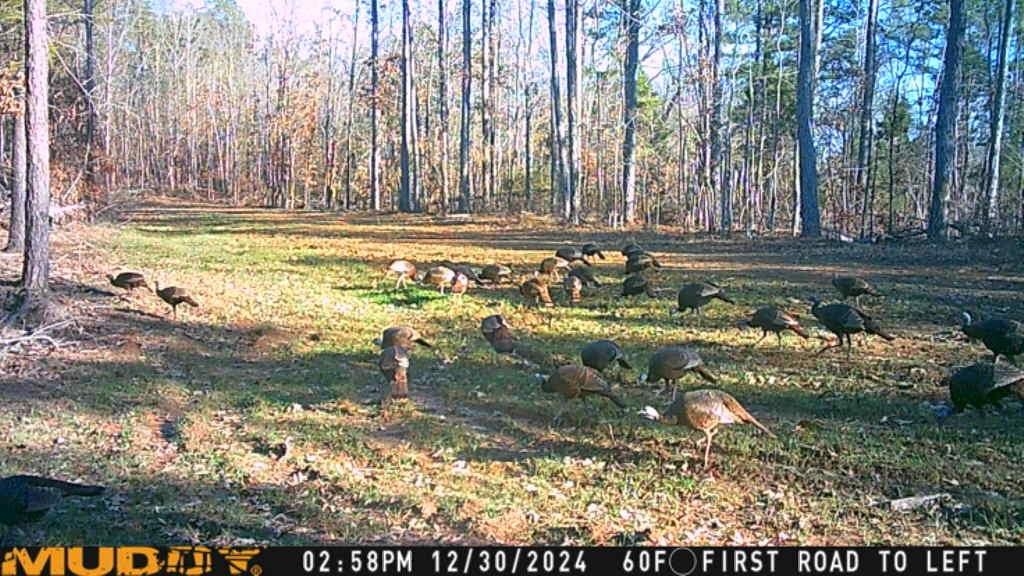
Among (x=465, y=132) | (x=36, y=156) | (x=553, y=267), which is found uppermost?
(x=465, y=132)

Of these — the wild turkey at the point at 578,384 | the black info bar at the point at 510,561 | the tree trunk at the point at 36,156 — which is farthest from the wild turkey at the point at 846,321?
the tree trunk at the point at 36,156

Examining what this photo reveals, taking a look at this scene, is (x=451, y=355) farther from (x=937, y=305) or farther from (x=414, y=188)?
(x=414, y=188)

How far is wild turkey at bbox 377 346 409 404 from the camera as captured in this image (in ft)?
23.7

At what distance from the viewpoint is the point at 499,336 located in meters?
8.98

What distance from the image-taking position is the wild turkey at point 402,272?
12.8 meters

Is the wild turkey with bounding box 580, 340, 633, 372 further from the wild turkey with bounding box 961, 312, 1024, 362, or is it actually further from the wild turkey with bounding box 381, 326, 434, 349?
the wild turkey with bounding box 961, 312, 1024, 362

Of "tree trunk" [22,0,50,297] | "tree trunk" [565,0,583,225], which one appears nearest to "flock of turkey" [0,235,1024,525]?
"tree trunk" [22,0,50,297]

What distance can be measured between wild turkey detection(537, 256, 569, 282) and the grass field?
0.64 meters

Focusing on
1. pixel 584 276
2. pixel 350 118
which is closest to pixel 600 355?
pixel 584 276

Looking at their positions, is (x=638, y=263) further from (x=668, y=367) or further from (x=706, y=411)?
(x=706, y=411)

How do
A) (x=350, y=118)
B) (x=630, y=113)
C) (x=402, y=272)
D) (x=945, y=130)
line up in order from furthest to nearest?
(x=350, y=118), (x=630, y=113), (x=945, y=130), (x=402, y=272)

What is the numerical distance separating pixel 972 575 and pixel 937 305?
818cm

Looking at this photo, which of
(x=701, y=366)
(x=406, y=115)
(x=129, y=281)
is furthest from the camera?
(x=406, y=115)

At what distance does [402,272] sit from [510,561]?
9.12 meters
